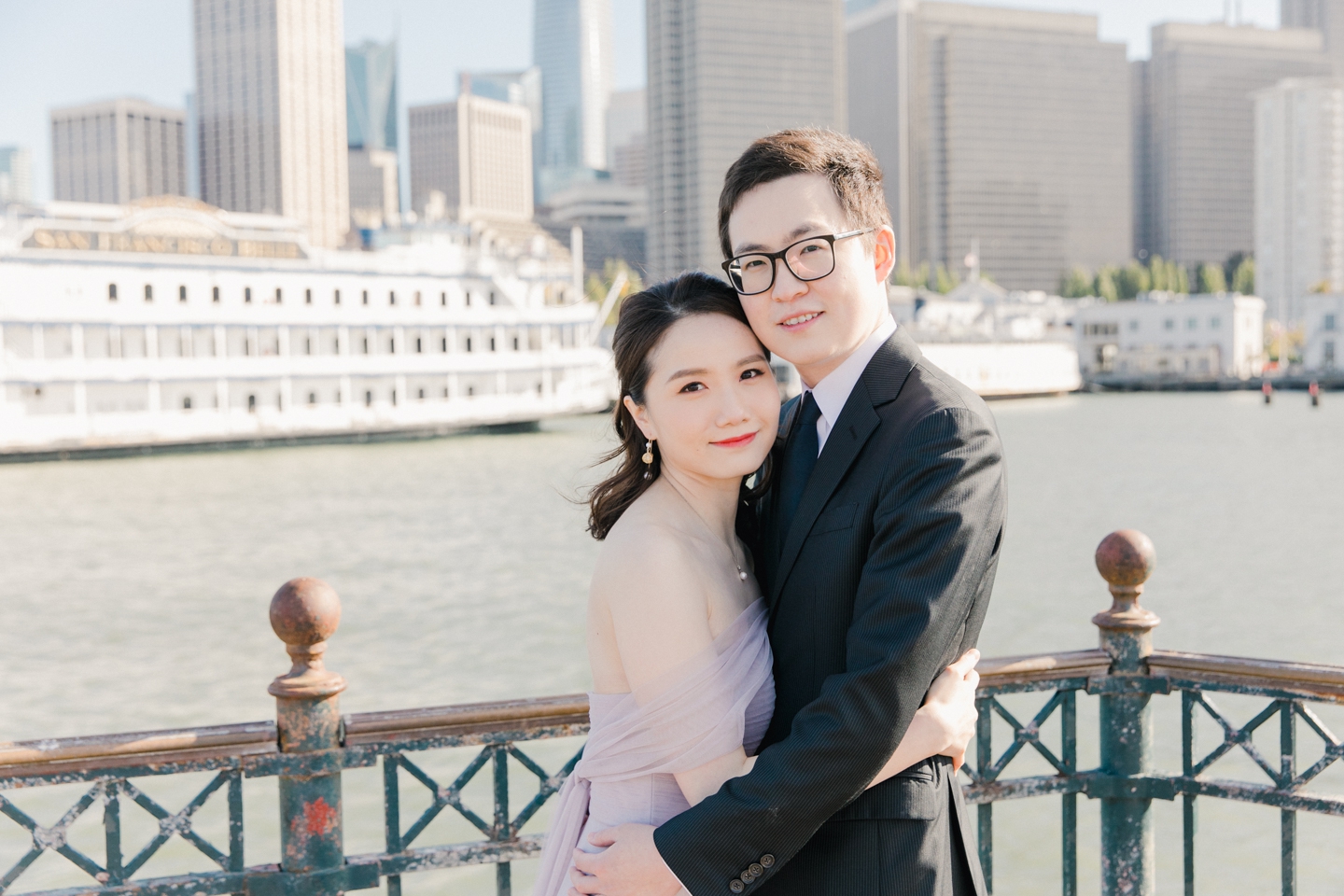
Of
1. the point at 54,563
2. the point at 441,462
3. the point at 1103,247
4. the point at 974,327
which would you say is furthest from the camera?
the point at 1103,247

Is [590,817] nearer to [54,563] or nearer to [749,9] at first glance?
[54,563]

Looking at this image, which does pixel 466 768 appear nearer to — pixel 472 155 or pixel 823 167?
pixel 823 167

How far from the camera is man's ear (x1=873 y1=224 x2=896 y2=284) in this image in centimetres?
220

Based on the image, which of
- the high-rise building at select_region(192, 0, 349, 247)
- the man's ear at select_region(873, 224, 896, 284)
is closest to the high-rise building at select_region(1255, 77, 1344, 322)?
the high-rise building at select_region(192, 0, 349, 247)

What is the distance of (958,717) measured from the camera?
203 cm

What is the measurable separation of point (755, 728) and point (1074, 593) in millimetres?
15176

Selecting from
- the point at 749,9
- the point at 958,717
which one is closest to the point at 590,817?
the point at 958,717

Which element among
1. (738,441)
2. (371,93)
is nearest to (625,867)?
(738,441)

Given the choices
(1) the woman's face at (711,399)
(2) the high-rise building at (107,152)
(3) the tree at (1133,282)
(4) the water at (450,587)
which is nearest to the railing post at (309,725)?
(4) the water at (450,587)

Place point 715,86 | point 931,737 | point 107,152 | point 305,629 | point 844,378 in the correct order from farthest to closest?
point 107,152 → point 715,86 → point 305,629 → point 844,378 → point 931,737

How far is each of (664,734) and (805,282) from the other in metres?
0.84

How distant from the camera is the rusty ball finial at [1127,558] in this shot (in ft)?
10.4

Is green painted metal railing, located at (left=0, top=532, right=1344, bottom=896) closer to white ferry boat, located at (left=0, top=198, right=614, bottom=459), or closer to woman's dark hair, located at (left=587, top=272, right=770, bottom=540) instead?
woman's dark hair, located at (left=587, top=272, right=770, bottom=540)

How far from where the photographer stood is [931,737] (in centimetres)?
200
